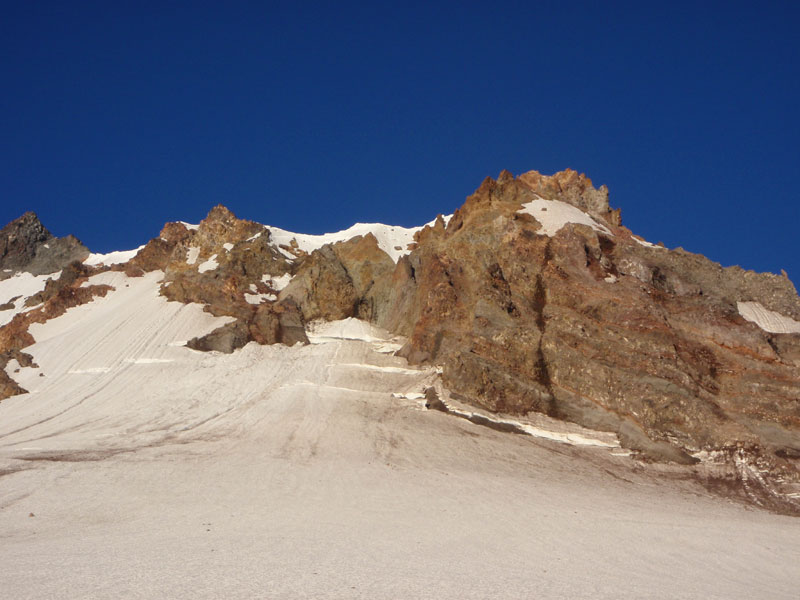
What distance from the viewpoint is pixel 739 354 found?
100.0 feet

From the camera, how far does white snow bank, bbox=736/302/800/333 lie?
118 feet

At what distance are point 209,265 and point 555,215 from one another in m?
26.9

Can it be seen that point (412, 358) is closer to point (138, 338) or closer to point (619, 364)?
point (619, 364)

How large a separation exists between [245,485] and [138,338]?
89.8ft

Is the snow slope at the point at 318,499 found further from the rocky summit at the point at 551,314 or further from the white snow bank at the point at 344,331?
the white snow bank at the point at 344,331

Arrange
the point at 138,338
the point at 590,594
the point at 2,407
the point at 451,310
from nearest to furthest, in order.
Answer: the point at 590,594
the point at 2,407
the point at 451,310
the point at 138,338

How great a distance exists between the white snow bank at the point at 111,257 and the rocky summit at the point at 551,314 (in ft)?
44.6

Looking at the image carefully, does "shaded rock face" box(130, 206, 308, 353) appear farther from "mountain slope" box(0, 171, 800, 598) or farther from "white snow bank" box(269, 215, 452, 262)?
"white snow bank" box(269, 215, 452, 262)

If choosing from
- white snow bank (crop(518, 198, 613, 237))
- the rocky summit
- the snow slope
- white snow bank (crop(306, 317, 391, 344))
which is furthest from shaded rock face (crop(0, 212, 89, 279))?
white snow bank (crop(518, 198, 613, 237))

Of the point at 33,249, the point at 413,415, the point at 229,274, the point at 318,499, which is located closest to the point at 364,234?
the point at 229,274

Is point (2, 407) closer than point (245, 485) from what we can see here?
No

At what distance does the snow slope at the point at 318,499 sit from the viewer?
9.70m

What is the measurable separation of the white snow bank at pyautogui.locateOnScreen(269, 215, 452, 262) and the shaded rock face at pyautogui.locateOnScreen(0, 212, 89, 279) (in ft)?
94.5

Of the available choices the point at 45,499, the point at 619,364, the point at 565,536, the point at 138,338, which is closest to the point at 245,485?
the point at 45,499
